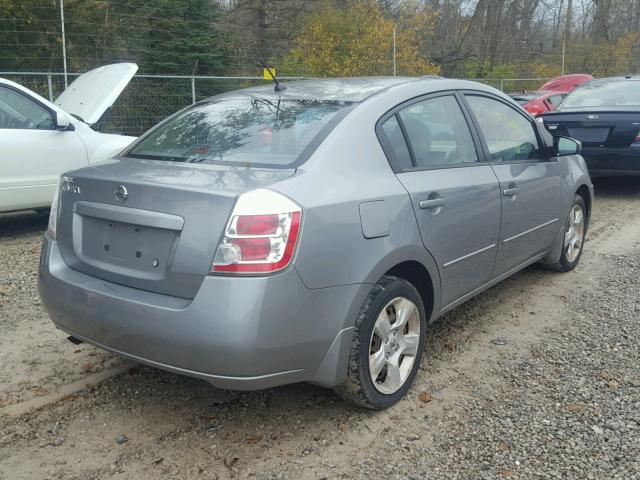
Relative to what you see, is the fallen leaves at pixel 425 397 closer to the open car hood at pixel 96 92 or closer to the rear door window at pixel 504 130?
the rear door window at pixel 504 130

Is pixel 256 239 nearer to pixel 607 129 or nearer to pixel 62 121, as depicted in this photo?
pixel 62 121

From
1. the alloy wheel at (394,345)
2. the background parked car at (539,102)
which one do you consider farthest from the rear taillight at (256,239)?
the background parked car at (539,102)

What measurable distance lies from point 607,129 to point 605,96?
112cm

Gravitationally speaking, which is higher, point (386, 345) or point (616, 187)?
point (386, 345)

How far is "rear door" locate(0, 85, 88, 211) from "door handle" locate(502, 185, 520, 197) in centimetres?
469

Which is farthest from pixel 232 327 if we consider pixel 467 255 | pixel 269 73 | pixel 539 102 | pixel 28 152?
pixel 539 102

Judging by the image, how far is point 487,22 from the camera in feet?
102

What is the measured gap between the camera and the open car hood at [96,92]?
7504 millimetres

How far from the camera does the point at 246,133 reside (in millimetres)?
3402

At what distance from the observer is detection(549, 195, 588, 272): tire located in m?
5.38

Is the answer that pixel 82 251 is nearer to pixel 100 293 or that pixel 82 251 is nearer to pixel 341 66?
pixel 100 293

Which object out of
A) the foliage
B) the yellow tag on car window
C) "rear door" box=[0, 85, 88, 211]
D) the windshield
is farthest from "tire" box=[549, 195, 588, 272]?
the foliage

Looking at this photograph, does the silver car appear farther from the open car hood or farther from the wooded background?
the wooded background

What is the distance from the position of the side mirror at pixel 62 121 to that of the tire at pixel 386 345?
483cm
